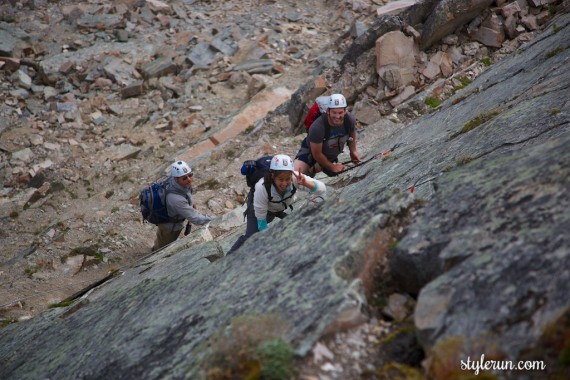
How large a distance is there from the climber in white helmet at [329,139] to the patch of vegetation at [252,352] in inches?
237

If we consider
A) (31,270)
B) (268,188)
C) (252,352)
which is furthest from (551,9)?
(31,270)

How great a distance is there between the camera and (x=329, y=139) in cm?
1104

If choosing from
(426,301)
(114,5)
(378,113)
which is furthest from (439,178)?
(114,5)

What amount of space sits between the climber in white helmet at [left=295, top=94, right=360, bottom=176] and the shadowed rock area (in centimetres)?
167

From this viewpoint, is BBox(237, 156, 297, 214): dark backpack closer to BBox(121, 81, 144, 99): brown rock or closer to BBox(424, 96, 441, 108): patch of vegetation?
BBox(424, 96, 441, 108): patch of vegetation

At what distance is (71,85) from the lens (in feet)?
88.1

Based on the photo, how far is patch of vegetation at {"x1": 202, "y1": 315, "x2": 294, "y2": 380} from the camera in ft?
14.8

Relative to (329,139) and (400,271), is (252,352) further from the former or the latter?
(329,139)

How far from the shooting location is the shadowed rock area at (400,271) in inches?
178

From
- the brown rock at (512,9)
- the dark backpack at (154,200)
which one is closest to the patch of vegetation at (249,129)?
the dark backpack at (154,200)

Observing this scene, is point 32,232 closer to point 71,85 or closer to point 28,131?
point 28,131

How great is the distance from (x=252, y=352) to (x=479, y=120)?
22.9 ft

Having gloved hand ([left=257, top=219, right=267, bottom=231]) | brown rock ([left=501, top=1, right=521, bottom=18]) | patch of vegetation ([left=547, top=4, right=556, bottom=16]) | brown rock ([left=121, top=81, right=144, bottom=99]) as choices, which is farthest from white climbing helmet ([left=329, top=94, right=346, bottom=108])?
brown rock ([left=121, top=81, right=144, bottom=99])

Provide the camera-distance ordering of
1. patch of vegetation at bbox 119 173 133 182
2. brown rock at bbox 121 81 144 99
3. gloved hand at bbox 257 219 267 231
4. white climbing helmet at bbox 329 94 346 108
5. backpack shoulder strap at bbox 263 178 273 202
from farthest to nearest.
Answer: brown rock at bbox 121 81 144 99 → patch of vegetation at bbox 119 173 133 182 → white climbing helmet at bbox 329 94 346 108 → gloved hand at bbox 257 219 267 231 → backpack shoulder strap at bbox 263 178 273 202
